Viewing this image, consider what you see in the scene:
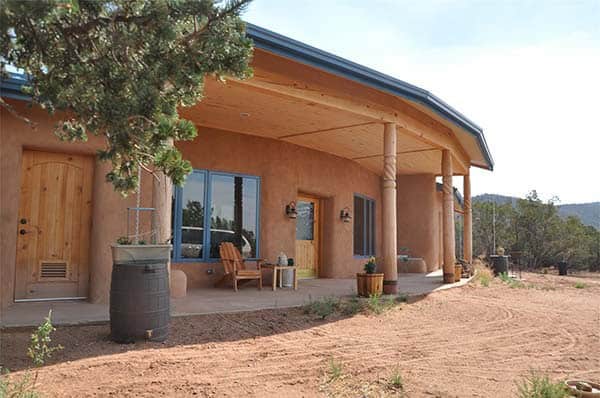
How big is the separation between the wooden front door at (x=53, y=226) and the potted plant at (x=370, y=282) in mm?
3976

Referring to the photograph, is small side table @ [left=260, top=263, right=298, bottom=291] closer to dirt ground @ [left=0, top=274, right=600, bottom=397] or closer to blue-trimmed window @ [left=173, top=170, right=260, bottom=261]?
blue-trimmed window @ [left=173, top=170, right=260, bottom=261]

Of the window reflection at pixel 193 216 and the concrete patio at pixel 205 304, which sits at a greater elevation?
the window reflection at pixel 193 216

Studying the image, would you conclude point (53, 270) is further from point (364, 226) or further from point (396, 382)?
point (364, 226)

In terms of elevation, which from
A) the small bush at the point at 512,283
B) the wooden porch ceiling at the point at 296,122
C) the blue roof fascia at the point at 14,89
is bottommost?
the small bush at the point at 512,283

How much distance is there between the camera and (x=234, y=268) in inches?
309

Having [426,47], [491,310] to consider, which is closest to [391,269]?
[491,310]

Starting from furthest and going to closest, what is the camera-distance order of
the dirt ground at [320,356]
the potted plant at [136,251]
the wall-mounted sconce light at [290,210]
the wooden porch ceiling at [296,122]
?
the wall-mounted sconce light at [290,210] < the wooden porch ceiling at [296,122] < the potted plant at [136,251] < the dirt ground at [320,356]

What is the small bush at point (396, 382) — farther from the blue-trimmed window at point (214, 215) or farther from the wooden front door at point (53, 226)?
the blue-trimmed window at point (214, 215)

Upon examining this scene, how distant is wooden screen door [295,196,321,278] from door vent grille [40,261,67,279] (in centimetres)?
509

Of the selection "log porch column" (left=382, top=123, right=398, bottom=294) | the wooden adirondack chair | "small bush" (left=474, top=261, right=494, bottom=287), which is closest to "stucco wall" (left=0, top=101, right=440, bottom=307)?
the wooden adirondack chair

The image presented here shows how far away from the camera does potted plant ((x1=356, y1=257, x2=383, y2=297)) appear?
7023mm

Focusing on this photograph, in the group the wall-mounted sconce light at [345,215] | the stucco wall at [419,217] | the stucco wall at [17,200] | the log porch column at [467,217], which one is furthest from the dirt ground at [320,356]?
the stucco wall at [419,217]

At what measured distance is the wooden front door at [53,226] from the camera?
5961 mm

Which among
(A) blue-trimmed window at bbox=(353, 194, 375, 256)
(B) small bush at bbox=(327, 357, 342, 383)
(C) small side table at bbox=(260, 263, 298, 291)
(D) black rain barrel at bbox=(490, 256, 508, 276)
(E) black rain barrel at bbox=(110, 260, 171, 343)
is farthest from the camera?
(D) black rain barrel at bbox=(490, 256, 508, 276)
